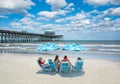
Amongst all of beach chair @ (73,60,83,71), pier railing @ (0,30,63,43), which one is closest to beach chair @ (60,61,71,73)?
beach chair @ (73,60,83,71)

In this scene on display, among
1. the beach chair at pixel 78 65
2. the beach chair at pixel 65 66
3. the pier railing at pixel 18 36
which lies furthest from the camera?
the pier railing at pixel 18 36

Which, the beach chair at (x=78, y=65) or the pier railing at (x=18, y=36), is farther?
the pier railing at (x=18, y=36)

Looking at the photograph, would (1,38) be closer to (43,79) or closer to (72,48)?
(72,48)

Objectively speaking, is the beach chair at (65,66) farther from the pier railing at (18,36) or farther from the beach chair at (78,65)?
the pier railing at (18,36)

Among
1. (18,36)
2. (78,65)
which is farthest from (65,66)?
(18,36)

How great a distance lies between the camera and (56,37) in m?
109

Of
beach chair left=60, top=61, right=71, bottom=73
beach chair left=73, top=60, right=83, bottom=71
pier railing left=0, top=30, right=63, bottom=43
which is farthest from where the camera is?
pier railing left=0, top=30, right=63, bottom=43

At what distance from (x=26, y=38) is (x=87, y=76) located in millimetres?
72420

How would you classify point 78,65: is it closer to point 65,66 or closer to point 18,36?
point 65,66

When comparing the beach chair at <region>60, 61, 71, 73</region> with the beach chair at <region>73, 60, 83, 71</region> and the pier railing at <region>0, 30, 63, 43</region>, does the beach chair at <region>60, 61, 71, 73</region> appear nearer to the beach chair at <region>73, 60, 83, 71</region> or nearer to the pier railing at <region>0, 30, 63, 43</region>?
the beach chair at <region>73, 60, 83, 71</region>

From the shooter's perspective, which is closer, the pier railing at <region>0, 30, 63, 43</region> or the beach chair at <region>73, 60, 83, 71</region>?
the beach chair at <region>73, 60, 83, 71</region>

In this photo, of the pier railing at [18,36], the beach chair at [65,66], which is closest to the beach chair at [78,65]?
the beach chair at [65,66]

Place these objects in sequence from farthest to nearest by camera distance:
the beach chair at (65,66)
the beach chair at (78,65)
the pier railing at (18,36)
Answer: the pier railing at (18,36)
the beach chair at (78,65)
the beach chair at (65,66)

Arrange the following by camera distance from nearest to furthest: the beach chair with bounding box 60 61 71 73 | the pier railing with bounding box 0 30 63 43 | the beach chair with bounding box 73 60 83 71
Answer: the beach chair with bounding box 60 61 71 73
the beach chair with bounding box 73 60 83 71
the pier railing with bounding box 0 30 63 43
